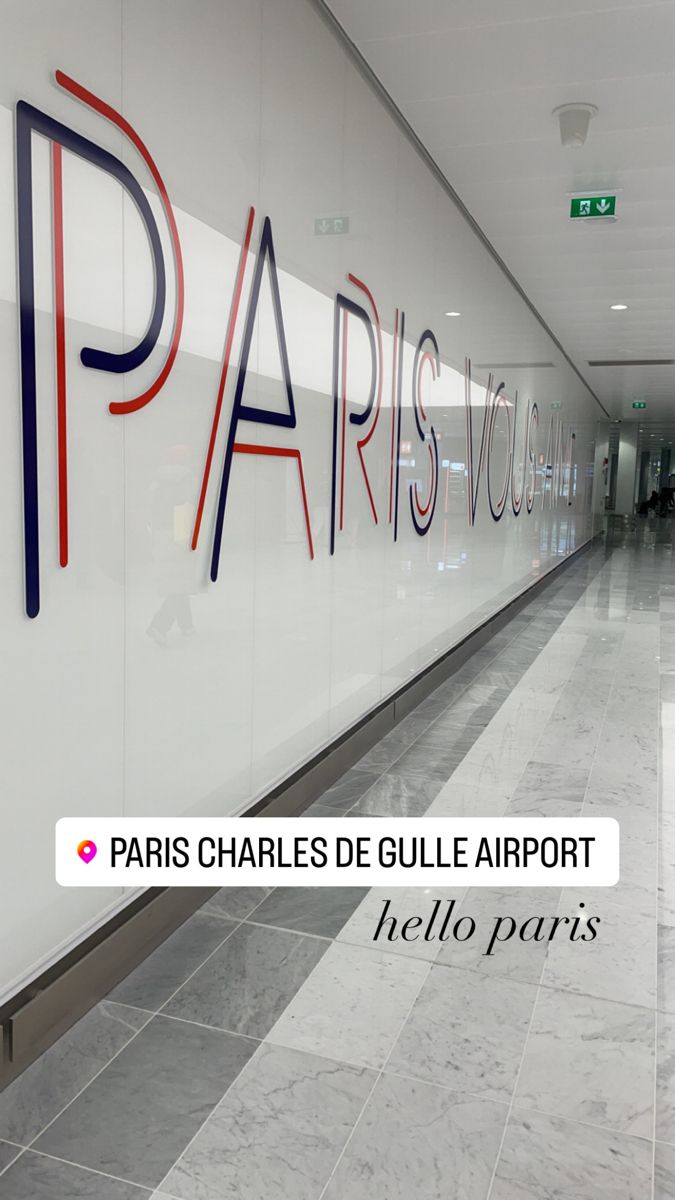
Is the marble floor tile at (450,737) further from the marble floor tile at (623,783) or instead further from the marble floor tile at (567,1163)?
the marble floor tile at (567,1163)

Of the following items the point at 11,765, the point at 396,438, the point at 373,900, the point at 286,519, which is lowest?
the point at 373,900

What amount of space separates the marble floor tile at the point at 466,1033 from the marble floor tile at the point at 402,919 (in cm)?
17

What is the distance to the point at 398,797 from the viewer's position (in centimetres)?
456

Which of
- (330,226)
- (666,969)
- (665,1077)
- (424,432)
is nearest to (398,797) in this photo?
(666,969)

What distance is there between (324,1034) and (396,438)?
4.03 meters

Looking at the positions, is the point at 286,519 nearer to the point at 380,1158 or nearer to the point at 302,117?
the point at 302,117

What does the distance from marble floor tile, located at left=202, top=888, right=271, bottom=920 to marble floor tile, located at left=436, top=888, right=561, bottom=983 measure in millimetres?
748

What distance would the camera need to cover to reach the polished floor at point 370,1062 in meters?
2.14

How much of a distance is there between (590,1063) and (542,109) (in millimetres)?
4981

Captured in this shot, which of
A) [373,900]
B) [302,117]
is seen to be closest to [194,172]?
[302,117]

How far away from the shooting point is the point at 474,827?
4.22m

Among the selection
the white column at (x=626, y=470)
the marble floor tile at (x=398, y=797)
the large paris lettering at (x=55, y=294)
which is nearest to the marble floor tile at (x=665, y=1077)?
the marble floor tile at (x=398, y=797)

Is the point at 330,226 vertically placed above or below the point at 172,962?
above

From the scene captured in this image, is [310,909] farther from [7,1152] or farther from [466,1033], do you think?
[7,1152]
